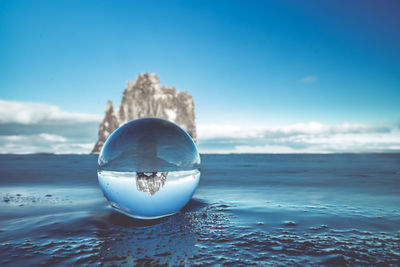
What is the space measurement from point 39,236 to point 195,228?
7.72 ft

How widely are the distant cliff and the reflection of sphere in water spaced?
116 metres

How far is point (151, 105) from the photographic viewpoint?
125562 millimetres

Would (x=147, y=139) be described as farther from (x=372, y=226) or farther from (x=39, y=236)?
(x=372, y=226)

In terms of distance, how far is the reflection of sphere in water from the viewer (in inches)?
163

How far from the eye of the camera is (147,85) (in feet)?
427

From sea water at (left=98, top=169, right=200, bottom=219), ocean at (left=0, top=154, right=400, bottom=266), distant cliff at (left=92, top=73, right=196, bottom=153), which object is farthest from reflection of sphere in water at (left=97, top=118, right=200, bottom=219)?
distant cliff at (left=92, top=73, right=196, bottom=153)

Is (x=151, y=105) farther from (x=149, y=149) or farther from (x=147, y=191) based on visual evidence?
(x=147, y=191)

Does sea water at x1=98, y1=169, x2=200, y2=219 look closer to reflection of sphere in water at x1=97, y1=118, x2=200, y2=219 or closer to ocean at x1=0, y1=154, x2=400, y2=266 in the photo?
reflection of sphere in water at x1=97, y1=118, x2=200, y2=219

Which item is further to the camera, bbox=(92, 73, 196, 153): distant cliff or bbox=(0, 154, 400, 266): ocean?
bbox=(92, 73, 196, 153): distant cliff

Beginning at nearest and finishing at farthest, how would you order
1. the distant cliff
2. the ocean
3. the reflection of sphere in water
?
the ocean → the reflection of sphere in water → the distant cliff

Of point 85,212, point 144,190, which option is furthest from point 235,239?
point 85,212

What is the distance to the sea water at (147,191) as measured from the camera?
4.14m

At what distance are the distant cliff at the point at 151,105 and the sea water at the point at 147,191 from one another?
382ft

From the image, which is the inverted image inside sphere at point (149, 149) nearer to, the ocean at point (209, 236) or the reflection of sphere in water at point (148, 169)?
the reflection of sphere in water at point (148, 169)
